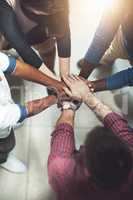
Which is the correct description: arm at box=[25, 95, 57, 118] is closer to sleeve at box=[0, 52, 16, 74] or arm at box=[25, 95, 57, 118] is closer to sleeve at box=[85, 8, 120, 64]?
sleeve at box=[0, 52, 16, 74]

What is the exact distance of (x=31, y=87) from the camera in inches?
79.7

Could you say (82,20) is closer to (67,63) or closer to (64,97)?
(67,63)

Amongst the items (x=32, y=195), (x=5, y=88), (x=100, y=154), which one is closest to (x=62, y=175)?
(x=100, y=154)

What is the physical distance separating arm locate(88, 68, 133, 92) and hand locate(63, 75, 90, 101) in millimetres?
43

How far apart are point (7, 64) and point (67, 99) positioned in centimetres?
29

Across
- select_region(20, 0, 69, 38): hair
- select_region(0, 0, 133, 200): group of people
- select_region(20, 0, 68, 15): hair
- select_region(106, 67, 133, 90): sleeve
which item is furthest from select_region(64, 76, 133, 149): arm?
select_region(20, 0, 68, 15): hair

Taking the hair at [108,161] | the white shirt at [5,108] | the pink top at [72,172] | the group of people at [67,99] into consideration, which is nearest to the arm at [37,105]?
the group of people at [67,99]

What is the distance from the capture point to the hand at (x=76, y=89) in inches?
62.4

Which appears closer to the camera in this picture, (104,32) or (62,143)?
(62,143)

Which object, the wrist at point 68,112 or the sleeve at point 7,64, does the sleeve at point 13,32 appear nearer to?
the sleeve at point 7,64

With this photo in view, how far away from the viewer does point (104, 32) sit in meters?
1.55

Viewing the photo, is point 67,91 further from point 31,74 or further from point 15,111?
point 15,111

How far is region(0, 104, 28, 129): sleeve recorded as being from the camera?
4.14ft

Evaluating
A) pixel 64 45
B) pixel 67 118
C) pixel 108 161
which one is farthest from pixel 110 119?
pixel 64 45
